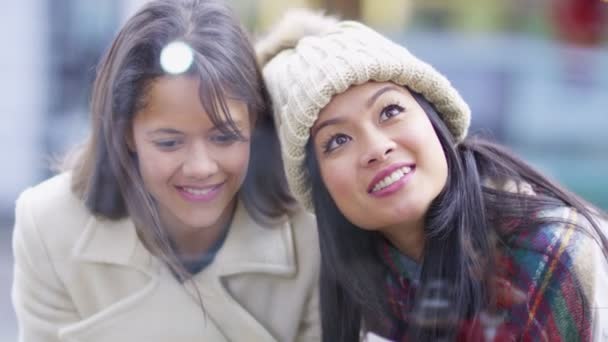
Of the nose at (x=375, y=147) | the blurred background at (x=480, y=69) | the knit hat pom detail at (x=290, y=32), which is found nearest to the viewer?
the nose at (x=375, y=147)

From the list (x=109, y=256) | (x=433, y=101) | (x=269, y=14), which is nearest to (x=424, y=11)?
(x=269, y=14)

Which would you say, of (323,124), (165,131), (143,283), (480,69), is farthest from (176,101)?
(480,69)

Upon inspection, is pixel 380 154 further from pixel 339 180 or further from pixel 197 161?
pixel 197 161

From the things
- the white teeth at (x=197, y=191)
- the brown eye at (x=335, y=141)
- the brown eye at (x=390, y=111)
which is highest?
the brown eye at (x=390, y=111)

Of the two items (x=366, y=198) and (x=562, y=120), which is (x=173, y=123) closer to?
(x=366, y=198)

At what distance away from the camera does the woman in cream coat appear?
1179 mm

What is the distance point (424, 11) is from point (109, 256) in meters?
0.76

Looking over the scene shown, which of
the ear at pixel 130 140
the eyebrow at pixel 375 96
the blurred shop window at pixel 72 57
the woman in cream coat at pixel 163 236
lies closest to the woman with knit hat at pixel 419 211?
the eyebrow at pixel 375 96

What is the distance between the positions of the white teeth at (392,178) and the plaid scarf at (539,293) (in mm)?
187

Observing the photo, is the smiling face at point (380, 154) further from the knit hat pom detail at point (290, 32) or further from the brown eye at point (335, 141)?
the knit hat pom detail at point (290, 32)

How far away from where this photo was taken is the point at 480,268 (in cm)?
108

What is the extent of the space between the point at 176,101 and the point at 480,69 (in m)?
0.72

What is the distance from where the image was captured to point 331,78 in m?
1.04

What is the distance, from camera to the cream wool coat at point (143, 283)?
1283 millimetres
